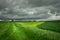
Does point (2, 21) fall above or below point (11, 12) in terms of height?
below

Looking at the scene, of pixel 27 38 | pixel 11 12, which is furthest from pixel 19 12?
pixel 27 38

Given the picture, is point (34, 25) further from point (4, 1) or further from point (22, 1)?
point (4, 1)

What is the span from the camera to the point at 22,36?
12.5ft

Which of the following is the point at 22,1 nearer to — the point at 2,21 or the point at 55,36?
the point at 2,21

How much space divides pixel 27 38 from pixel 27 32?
0.17 metres

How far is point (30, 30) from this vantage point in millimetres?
3805

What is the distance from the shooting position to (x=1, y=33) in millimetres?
3873

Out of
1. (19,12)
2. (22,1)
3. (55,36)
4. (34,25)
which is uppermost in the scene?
(22,1)

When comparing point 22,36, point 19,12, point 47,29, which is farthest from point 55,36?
point 19,12

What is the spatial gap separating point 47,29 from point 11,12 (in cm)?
117

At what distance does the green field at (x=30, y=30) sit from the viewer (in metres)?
3.76

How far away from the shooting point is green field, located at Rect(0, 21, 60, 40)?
3756 mm

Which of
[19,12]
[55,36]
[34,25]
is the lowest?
[55,36]

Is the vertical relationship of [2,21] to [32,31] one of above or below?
above
